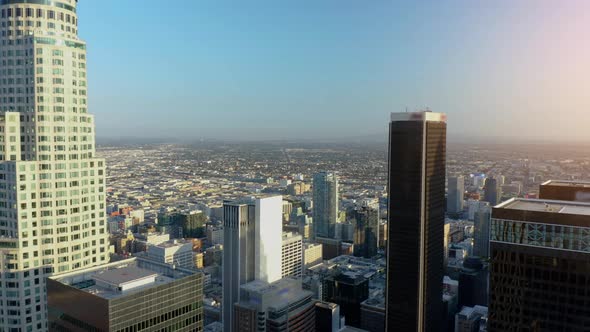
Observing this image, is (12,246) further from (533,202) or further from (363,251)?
(363,251)

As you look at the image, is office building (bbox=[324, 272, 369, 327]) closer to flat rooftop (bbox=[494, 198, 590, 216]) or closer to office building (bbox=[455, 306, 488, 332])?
office building (bbox=[455, 306, 488, 332])

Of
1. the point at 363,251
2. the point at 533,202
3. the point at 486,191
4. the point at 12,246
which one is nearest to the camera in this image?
the point at 533,202

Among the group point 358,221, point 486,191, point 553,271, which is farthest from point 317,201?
point 553,271

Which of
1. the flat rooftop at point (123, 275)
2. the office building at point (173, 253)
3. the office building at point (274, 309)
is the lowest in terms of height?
the office building at point (173, 253)

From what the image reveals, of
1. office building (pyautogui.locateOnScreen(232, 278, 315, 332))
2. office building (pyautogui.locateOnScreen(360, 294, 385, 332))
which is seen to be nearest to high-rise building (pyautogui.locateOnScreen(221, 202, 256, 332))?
office building (pyautogui.locateOnScreen(232, 278, 315, 332))

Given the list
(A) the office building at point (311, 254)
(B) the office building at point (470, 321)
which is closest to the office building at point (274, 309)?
(B) the office building at point (470, 321)

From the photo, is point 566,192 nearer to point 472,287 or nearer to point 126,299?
point 126,299

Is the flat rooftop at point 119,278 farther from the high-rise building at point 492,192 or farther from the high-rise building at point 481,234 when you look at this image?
the high-rise building at point 492,192
